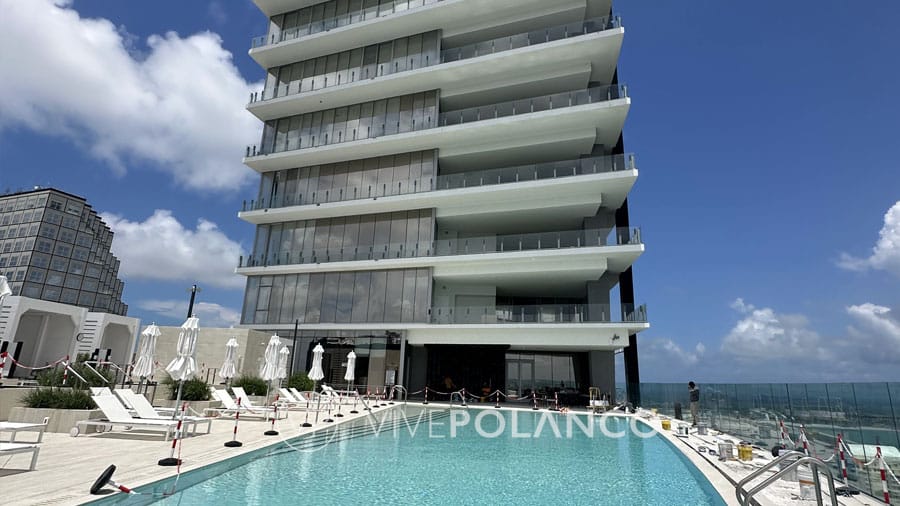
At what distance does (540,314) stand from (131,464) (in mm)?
19064

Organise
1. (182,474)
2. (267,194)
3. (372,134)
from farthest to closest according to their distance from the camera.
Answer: (267,194), (372,134), (182,474)

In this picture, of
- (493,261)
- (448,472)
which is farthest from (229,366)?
(493,261)

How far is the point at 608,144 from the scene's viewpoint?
2673 cm

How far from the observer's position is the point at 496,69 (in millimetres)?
25922

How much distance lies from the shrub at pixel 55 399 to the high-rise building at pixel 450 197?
1583cm

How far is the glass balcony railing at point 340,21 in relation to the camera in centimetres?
2798

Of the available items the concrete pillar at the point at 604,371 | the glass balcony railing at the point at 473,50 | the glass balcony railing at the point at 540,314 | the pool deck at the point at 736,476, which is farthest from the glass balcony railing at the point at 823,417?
the glass balcony railing at the point at 473,50

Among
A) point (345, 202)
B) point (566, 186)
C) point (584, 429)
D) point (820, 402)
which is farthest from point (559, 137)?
point (820, 402)

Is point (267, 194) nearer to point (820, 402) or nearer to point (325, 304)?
point (325, 304)

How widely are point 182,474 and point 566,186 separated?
2106 centimetres

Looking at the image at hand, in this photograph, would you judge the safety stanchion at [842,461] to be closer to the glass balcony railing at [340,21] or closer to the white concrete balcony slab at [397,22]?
the white concrete balcony slab at [397,22]

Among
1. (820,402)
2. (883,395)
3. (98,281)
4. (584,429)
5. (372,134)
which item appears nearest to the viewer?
(883,395)

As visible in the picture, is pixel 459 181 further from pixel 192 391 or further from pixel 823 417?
pixel 823 417

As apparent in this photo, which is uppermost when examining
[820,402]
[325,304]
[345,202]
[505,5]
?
[505,5]
